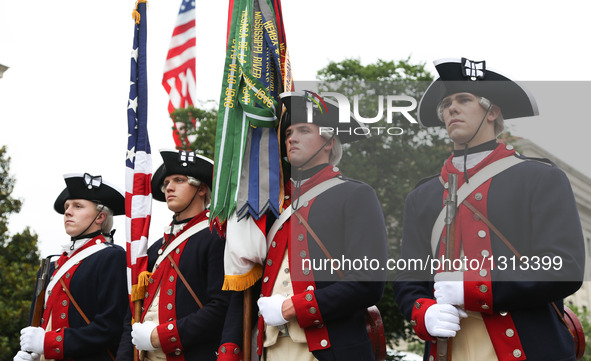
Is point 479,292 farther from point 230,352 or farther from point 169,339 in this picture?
point 169,339

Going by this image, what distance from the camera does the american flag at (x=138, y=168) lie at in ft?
19.3

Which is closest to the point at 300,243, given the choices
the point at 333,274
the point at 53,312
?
the point at 333,274

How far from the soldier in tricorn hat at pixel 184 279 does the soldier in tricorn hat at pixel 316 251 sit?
0.52 m

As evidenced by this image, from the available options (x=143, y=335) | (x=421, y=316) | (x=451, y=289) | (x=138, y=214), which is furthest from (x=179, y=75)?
(x=451, y=289)

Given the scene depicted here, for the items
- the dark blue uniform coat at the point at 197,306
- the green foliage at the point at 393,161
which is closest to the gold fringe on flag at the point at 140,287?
the dark blue uniform coat at the point at 197,306

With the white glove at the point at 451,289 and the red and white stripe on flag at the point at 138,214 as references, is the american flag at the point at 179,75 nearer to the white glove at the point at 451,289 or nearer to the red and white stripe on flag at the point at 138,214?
the red and white stripe on flag at the point at 138,214

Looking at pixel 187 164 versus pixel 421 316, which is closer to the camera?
pixel 421 316

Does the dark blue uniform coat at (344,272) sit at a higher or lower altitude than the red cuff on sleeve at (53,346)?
higher

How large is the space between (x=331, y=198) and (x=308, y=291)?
679mm

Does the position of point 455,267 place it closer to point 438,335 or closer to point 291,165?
point 438,335

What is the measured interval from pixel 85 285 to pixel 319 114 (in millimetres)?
3140

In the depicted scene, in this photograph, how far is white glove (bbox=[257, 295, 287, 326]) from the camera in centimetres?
418

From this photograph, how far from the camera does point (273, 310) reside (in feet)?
13.8

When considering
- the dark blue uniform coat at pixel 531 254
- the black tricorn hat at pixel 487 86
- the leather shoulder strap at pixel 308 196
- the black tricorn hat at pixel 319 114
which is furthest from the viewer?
the black tricorn hat at pixel 319 114
